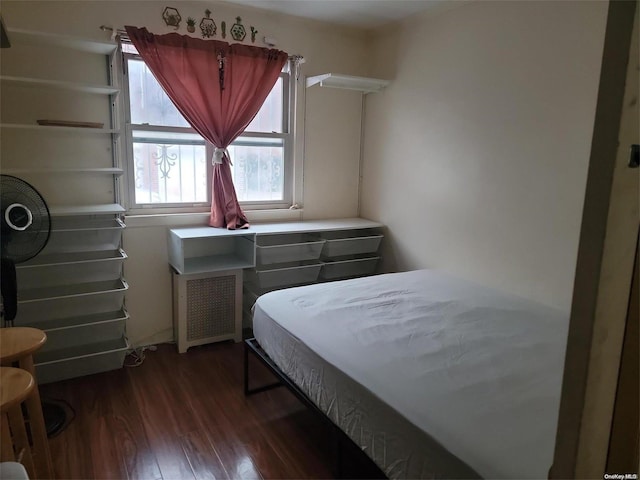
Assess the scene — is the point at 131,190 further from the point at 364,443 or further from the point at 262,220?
the point at 364,443

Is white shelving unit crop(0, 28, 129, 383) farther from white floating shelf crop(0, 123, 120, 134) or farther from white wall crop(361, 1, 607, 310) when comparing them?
white wall crop(361, 1, 607, 310)

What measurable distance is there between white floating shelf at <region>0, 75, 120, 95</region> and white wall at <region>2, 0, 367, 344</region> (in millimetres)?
386

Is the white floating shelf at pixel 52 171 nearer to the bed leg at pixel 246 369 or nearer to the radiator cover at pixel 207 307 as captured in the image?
the radiator cover at pixel 207 307

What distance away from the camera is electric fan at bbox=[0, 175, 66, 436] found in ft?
7.23

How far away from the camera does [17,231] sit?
225cm

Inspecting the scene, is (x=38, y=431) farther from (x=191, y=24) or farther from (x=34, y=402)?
(x=191, y=24)

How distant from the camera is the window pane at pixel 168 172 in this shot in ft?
10.7

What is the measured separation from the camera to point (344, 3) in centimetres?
326

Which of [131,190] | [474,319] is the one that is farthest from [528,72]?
[131,190]

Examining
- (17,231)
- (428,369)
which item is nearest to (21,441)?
(17,231)

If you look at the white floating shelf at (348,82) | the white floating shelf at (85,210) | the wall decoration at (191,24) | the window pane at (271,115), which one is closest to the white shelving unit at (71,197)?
the white floating shelf at (85,210)

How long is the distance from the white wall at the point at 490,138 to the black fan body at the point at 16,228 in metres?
2.65

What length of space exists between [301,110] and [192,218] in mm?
1333

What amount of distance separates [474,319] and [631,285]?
182 cm
